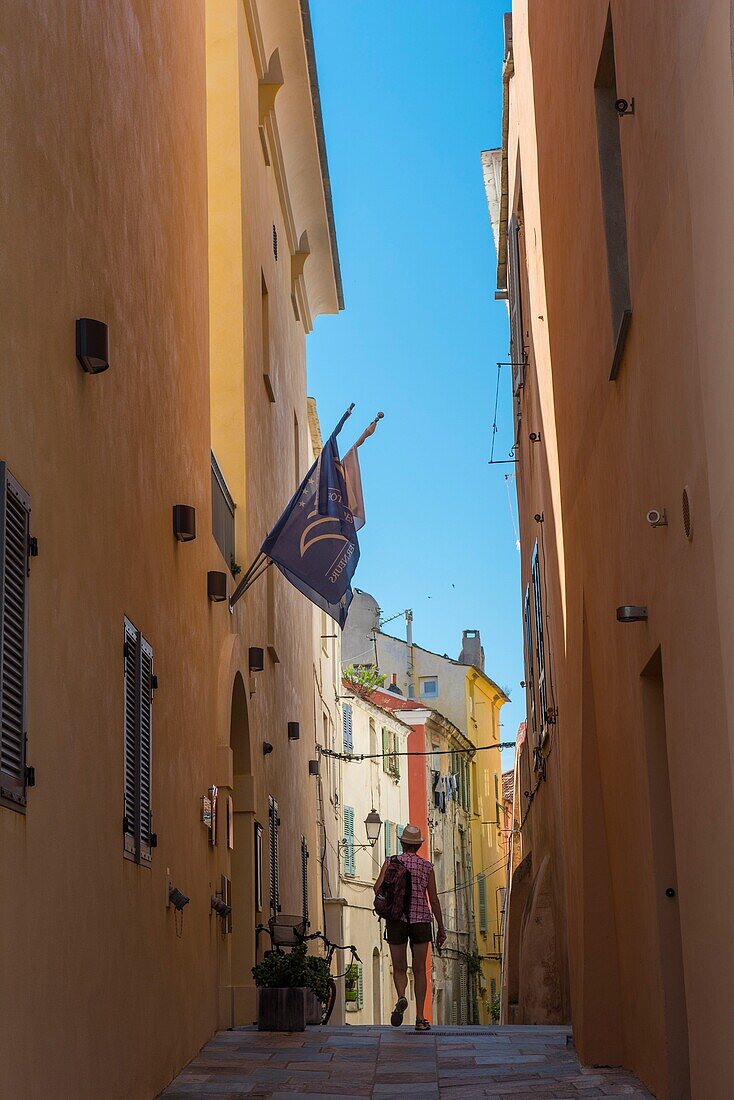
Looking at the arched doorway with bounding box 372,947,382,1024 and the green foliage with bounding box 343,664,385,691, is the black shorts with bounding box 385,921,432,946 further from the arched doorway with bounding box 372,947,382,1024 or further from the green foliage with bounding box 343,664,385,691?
the green foliage with bounding box 343,664,385,691

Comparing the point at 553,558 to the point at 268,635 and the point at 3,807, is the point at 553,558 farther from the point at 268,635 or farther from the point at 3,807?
the point at 3,807

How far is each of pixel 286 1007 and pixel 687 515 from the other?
7.53 meters

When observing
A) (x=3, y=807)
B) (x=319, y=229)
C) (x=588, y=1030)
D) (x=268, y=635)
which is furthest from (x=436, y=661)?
(x=3, y=807)

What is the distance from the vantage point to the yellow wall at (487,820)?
5567cm

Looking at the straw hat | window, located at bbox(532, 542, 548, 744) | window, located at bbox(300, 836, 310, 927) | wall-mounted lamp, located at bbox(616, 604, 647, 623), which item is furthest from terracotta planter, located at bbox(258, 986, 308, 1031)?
window, located at bbox(300, 836, 310, 927)

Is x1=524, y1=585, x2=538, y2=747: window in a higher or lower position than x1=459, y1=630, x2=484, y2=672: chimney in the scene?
lower

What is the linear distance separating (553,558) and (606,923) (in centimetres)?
414

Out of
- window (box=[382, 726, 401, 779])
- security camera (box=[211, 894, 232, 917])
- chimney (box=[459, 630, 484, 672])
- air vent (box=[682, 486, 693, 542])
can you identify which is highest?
chimney (box=[459, 630, 484, 672])

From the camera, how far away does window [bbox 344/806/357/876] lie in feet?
130

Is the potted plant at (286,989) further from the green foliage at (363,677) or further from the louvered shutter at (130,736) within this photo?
the green foliage at (363,677)

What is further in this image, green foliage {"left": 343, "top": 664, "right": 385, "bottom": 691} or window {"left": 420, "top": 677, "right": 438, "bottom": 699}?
window {"left": 420, "top": 677, "right": 438, "bottom": 699}

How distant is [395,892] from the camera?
1238cm

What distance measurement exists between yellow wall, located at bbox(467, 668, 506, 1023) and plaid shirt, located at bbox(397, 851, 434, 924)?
42.0m

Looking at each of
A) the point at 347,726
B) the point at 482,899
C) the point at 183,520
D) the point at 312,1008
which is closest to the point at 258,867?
the point at 312,1008
